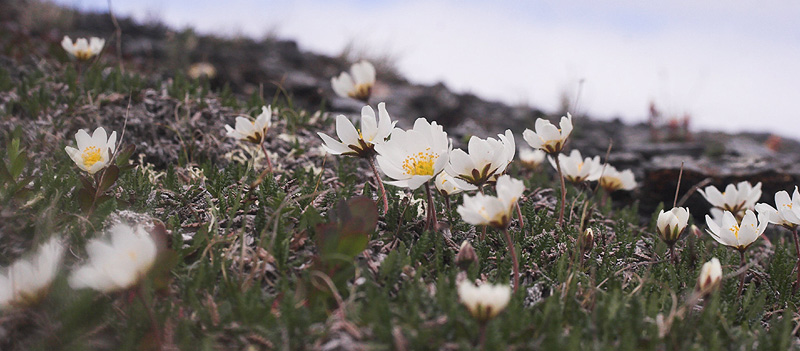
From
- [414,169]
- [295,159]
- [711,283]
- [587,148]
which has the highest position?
[414,169]

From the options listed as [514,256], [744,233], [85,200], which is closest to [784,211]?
[744,233]

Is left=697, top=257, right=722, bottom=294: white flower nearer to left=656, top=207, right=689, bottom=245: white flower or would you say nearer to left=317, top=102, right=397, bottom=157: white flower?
left=656, top=207, right=689, bottom=245: white flower

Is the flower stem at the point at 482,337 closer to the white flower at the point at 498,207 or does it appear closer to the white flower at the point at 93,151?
the white flower at the point at 498,207

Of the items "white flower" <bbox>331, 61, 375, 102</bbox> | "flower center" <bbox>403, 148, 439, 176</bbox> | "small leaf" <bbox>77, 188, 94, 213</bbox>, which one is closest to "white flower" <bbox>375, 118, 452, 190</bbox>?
"flower center" <bbox>403, 148, 439, 176</bbox>

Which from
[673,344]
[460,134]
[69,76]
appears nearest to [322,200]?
[673,344]

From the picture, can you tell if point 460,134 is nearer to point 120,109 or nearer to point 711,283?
point 120,109
